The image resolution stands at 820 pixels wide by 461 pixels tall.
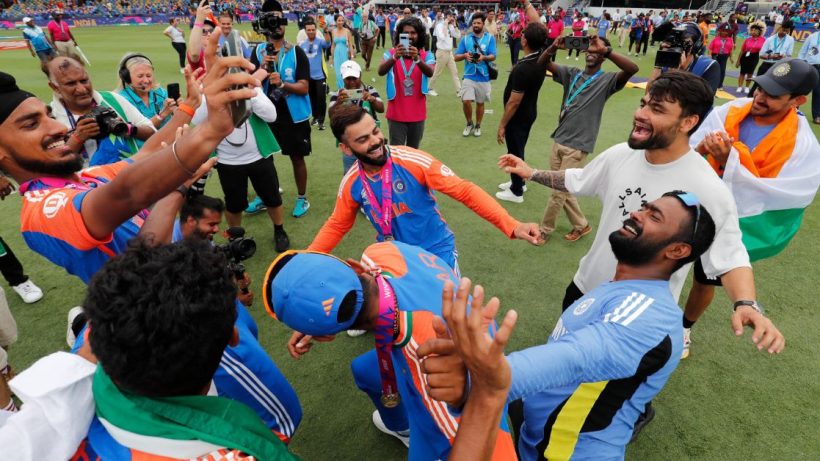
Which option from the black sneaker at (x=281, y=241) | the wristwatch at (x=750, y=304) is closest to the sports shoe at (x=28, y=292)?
the black sneaker at (x=281, y=241)

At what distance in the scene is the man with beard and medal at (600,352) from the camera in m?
1.23

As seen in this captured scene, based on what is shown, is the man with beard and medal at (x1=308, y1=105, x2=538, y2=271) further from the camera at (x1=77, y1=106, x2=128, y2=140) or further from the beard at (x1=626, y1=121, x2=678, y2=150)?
the camera at (x1=77, y1=106, x2=128, y2=140)

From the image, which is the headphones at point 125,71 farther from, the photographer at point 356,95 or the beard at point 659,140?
the beard at point 659,140

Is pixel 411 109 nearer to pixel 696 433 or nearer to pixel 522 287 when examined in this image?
pixel 522 287

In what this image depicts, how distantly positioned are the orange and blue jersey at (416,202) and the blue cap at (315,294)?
1.44 m

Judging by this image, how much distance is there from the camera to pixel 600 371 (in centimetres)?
166

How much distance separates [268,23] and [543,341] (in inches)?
192

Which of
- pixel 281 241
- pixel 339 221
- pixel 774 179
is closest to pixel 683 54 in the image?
pixel 774 179

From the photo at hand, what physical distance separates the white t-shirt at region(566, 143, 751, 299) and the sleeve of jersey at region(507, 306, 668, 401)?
1.09 metres

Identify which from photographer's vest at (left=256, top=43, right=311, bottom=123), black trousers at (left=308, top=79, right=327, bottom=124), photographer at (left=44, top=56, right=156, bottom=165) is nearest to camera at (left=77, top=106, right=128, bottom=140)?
photographer at (left=44, top=56, right=156, bottom=165)

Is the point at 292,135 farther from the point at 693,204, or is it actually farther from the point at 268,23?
the point at 693,204

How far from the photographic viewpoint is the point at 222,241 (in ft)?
18.0

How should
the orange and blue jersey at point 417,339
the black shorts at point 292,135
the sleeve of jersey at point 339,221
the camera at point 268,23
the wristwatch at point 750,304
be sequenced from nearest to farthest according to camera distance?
the orange and blue jersey at point 417,339 < the wristwatch at point 750,304 < the sleeve of jersey at point 339,221 < the camera at point 268,23 < the black shorts at point 292,135

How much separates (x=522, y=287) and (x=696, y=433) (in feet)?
6.45
